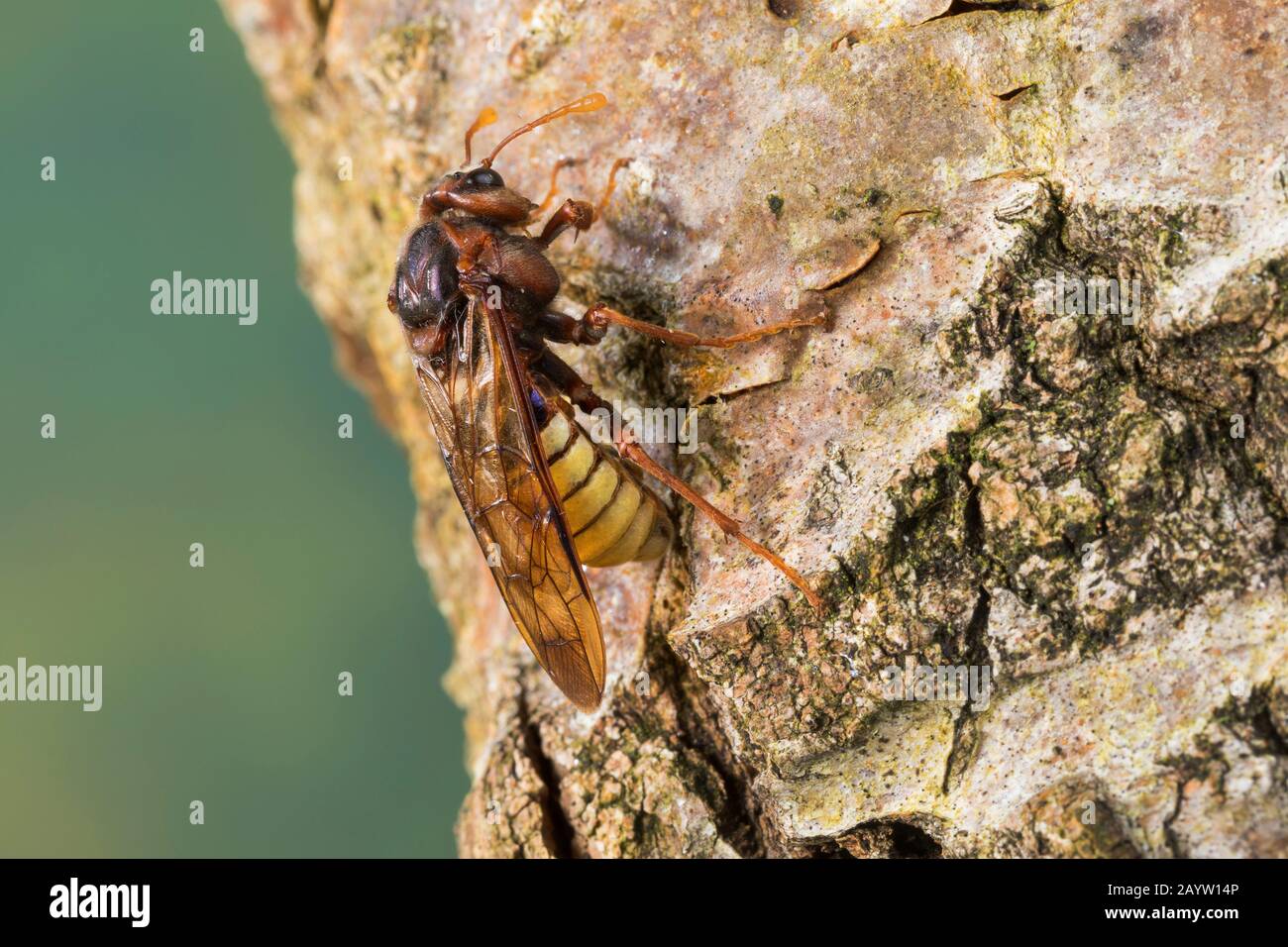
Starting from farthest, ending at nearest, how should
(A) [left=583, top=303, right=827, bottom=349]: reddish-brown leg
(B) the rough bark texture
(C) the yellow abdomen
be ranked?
1. (C) the yellow abdomen
2. (A) [left=583, top=303, right=827, bottom=349]: reddish-brown leg
3. (B) the rough bark texture

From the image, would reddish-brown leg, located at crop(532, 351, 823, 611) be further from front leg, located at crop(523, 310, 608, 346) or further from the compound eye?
the compound eye

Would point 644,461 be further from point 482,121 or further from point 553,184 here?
point 482,121

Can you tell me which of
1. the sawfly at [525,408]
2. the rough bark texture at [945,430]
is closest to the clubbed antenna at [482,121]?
the sawfly at [525,408]

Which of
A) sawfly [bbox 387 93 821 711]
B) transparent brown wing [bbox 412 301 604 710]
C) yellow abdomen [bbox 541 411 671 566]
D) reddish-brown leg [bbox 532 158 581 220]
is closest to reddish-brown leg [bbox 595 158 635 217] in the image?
sawfly [bbox 387 93 821 711]

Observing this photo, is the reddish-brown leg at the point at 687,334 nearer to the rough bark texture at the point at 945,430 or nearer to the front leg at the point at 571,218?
the rough bark texture at the point at 945,430

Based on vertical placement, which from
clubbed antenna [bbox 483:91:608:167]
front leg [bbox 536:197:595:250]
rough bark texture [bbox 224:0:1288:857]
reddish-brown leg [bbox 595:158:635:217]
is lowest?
rough bark texture [bbox 224:0:1288:857]

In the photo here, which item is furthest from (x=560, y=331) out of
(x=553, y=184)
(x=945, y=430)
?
(x=945, y=430)
